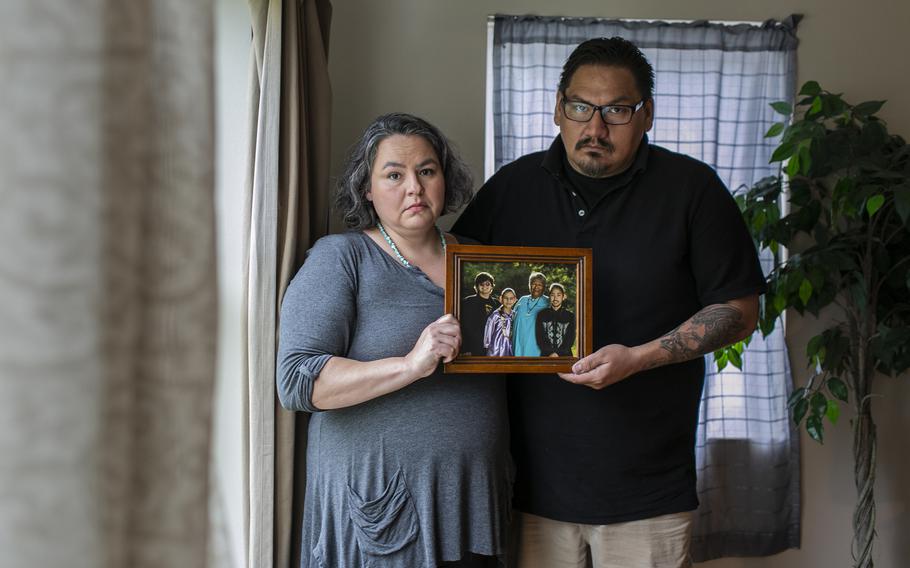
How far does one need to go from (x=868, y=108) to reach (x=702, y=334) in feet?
4.72

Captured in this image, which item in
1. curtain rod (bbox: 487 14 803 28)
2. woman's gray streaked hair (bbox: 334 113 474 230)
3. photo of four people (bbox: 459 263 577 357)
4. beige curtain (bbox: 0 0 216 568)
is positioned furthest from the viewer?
curtain rod (bbox: 487 14 803 28)

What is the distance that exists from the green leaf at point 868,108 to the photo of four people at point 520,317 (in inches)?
64.9

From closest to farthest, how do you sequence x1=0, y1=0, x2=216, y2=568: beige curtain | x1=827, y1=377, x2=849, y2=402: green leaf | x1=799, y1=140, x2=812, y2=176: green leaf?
x1=0, y1=0, x2=216, y2=568: beige curtain < x1=799, y1=140, x2=812, y2=176: green leaf < x1=827, y1=377, x2=849, y2=402: green leaf

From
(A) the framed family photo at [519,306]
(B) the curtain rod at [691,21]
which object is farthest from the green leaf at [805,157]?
(A) the framed family photo at [519,306]

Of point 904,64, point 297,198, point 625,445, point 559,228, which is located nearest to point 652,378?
point 625,445

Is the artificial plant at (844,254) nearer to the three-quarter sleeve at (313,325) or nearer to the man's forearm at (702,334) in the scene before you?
the man's forearm at (702,334)

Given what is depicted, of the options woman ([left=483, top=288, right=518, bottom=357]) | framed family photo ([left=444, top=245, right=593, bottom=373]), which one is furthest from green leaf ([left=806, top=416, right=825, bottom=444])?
woman ([left=483, top=288, right=518, bottom=357])

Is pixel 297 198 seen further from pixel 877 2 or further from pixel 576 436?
pixel 877 2

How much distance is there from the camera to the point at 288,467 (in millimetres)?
2172

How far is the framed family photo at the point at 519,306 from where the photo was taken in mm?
1817

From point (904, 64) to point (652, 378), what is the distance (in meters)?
2.00

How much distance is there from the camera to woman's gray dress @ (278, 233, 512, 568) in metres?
1.80

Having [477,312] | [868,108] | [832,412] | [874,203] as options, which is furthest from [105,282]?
[868,108]

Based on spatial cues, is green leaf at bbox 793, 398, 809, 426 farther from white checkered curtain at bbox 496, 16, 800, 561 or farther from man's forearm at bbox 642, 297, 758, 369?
man's forearm at bbox 642, 297, 758, 369
